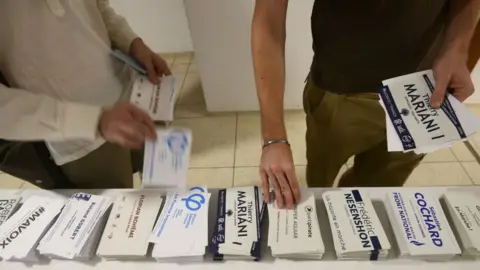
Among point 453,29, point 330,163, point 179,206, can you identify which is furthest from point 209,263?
point 453,29

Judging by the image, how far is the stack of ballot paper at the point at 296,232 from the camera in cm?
64

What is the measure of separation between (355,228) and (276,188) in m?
0.15

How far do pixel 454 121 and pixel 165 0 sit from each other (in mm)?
2013

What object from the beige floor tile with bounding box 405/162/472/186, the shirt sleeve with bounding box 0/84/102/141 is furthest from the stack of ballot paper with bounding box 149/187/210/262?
the beige floor tile with bounding box 405/162/472/186

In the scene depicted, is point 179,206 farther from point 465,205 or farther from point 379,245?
point 465,205

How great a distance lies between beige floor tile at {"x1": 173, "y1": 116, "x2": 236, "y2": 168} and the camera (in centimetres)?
187

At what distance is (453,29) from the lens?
873 mm

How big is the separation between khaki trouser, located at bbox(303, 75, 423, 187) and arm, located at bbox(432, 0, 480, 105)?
166 millimetres

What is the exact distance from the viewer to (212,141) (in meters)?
1.99

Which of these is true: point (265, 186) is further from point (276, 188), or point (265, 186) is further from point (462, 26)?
point (462, 26)

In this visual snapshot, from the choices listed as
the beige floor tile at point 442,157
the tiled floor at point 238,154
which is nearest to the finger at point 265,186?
the tiled floor at point 238,154

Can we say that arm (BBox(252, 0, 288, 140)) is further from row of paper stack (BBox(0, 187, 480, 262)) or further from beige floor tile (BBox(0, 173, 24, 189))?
beige floor tile (BBox(0, 173, 24, 189))

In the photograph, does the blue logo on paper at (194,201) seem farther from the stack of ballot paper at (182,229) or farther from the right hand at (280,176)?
the right hand at (280,176)

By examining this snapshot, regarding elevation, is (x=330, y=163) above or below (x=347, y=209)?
below
